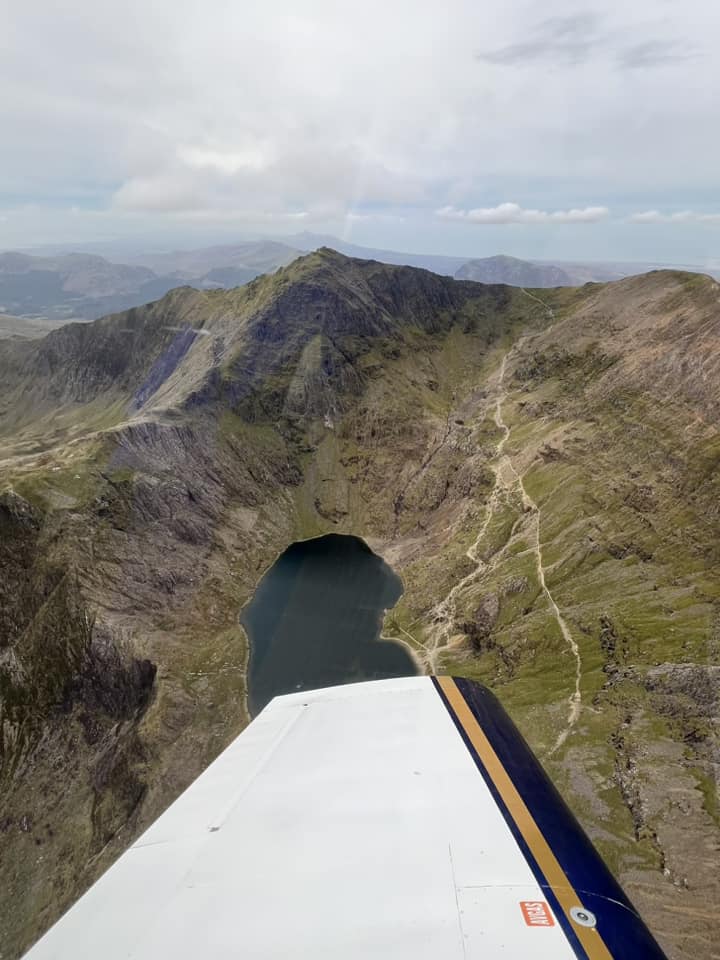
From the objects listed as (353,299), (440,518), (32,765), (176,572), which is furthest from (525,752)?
(353,299)

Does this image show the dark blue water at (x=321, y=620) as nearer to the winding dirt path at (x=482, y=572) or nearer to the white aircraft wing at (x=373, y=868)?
the winding dirt path at (x=482, y=572)

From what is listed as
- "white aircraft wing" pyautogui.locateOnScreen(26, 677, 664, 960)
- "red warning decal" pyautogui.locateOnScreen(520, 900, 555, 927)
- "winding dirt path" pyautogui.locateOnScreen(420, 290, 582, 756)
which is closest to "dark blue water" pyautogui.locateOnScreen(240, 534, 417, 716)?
"winding dirt path" pyautogui.locateOnScreen(420, 290, 582, 756)

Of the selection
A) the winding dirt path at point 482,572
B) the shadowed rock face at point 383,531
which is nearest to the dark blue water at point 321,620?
the shadowed rock face at point 383,531

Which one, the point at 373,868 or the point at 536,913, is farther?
the point at 373,868

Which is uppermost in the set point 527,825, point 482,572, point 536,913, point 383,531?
point 536,913

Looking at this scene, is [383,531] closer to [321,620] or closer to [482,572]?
[321,620]

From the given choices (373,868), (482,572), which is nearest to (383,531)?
(482,572)
